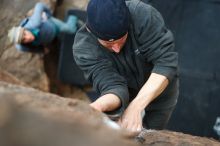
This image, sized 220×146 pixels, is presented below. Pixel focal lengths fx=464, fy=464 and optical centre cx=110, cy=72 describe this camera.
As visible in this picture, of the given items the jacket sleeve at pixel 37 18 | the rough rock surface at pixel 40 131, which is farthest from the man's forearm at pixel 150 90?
the jacket sleeve at pixel 37 18

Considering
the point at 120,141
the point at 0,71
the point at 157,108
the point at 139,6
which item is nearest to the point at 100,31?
the point at 139,6

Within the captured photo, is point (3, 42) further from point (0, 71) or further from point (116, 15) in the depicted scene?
point (116, 15)

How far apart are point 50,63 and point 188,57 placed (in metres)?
1.22

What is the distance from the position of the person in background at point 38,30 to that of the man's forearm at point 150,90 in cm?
138

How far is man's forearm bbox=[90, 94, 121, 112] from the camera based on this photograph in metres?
1.45

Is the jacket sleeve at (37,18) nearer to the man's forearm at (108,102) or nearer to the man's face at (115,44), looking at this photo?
the man's face at (115,44)

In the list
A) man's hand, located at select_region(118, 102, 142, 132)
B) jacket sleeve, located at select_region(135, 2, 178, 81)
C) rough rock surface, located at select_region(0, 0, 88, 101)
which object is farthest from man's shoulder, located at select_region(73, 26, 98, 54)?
rough rock surface, located at select_region(0, 0, 88, 101)

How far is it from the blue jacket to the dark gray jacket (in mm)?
1311

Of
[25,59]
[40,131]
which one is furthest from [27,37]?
[40,131]

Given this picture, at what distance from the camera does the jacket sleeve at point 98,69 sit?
1.58 m

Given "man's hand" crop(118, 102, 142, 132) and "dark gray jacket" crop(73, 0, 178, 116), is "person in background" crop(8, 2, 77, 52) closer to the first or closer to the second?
"dark gray jacket" crop(73, 0, 178, 116)

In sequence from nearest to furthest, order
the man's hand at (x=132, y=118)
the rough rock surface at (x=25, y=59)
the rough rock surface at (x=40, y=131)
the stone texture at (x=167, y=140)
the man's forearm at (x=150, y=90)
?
the rough rock surface at (x=40, y=131) → the stone texture at (x=167, y=140) → the man's hand at (x=132, y=118) → the man's forearm at (x=150, y=90) → the rough rock surface at (x=25, y=59)

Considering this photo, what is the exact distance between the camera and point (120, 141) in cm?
42

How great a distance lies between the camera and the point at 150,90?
1.55 meters
